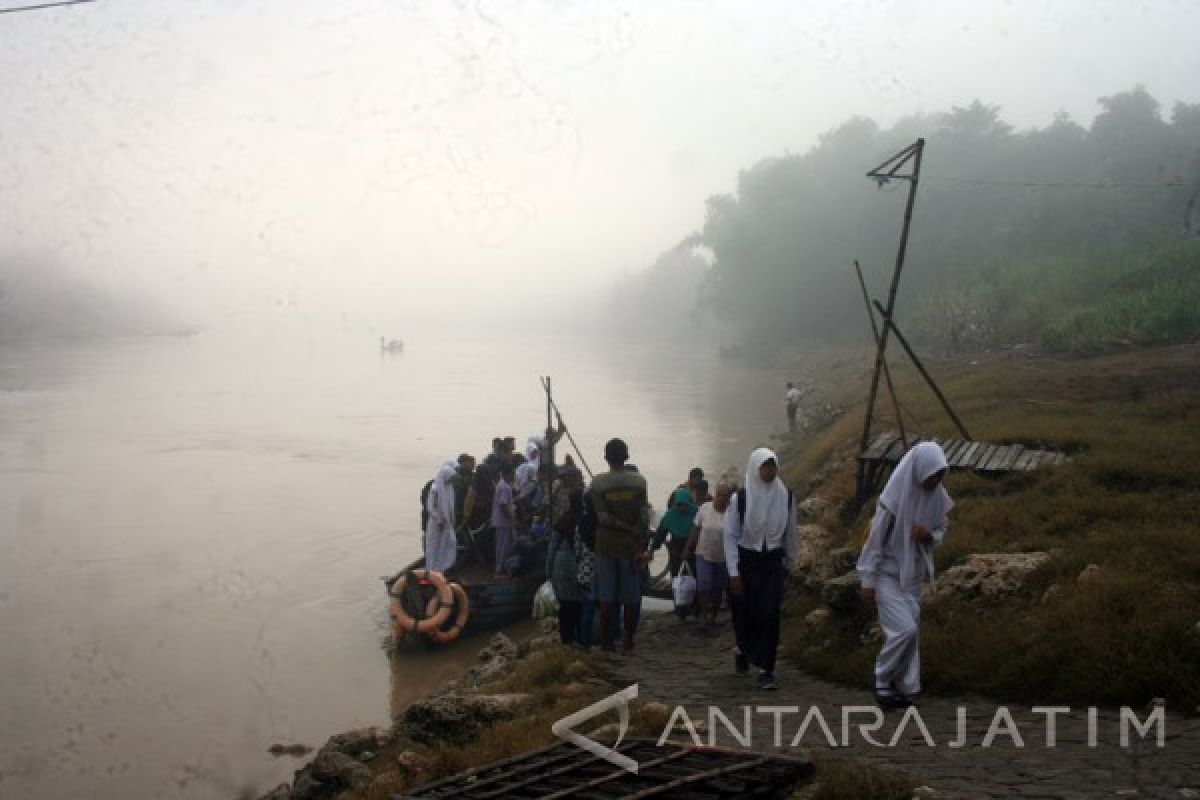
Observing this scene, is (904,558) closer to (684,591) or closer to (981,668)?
(981,668)

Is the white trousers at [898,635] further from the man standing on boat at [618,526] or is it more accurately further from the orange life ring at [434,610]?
the orange life ring at [434,610]

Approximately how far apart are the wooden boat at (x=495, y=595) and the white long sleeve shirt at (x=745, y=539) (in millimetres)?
5583

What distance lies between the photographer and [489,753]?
17.1ft

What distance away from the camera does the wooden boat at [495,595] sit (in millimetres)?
11117

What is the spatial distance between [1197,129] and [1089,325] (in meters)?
25.9

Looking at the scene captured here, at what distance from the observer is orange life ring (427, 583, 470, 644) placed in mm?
10883

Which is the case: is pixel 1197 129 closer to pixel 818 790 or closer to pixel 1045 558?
pixel 1045 558

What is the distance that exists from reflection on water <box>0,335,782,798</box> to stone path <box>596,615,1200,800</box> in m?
4.51

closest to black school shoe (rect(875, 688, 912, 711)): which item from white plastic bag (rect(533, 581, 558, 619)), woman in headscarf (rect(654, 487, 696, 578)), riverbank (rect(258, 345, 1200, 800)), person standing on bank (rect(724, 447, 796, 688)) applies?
riverbank (rect(258, 345, 1200, 800))

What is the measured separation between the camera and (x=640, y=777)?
4281 millimetres

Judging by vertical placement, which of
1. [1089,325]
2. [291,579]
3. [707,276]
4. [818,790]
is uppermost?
[707,276]

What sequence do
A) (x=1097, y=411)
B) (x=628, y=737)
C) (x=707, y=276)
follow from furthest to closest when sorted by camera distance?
(x=707, y=276)
(x=1097, y=411)
(x=628, y=737)

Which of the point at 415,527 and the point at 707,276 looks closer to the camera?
the point at 415,527

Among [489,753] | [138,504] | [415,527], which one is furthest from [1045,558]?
[138,504]
